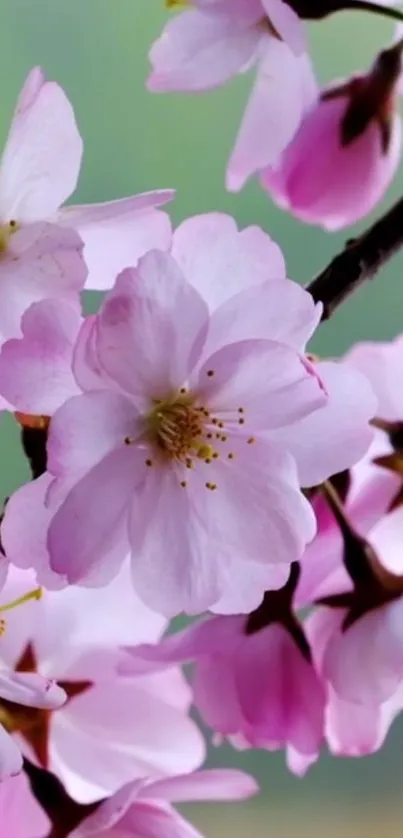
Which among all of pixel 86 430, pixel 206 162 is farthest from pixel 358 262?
pixel 206 162

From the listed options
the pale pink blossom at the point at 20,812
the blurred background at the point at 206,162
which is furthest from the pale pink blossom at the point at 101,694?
the blurred background at the point at 206,162

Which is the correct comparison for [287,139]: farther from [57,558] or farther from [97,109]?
[97,109]

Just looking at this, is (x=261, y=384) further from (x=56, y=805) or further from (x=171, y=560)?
(x=56, y=805)

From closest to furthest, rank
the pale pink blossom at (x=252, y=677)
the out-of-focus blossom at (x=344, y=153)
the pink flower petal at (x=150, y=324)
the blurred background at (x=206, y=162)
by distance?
the pink flower petal at (x=150, y=324) → the pale pink blossom at (x=252, y=677) → the out-of-focus blossom at (x=344, y=153) → the blurred background at (x=206, y=162)

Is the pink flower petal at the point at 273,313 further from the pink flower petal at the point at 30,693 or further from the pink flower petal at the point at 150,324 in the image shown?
the pink flower petal at the point at 30,693

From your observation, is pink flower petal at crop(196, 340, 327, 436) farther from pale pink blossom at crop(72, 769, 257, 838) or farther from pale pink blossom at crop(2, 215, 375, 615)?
pale pink blossom at crop(72, 769, 257, 838)

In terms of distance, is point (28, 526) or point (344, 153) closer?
point (28, 526)

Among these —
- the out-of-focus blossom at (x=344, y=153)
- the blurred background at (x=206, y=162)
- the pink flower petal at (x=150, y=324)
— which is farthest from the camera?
the blurred background at (x=206, y=162)
